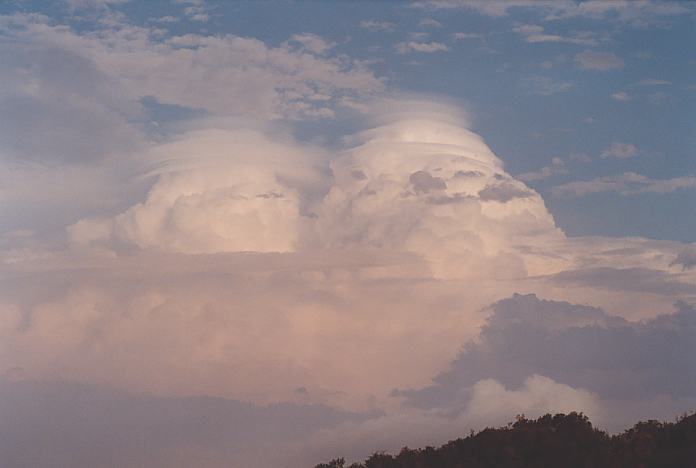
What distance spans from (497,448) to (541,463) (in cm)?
198

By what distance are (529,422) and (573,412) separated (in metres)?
2.00

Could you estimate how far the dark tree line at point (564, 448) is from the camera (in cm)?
3638

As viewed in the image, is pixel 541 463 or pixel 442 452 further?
pixel 442 452

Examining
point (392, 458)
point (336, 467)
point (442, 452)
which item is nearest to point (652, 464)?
point (442, 452)

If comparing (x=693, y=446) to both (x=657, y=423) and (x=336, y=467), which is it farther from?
(x=336, y=467)

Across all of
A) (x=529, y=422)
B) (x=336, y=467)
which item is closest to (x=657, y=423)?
(x=529, y=422)

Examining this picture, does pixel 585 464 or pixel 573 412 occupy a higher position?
pixel 573 412

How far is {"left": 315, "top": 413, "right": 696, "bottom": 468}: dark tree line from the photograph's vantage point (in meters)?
36.4

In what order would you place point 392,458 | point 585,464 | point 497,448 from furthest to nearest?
point 392,458 → point 497,448 → point 585,464

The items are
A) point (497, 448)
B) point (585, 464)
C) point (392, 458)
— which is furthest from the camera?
point (392, 458)

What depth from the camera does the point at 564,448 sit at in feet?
121

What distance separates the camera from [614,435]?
3875 cm

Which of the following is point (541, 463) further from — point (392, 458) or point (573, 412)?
point (392, 458)

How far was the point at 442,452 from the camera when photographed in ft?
131
